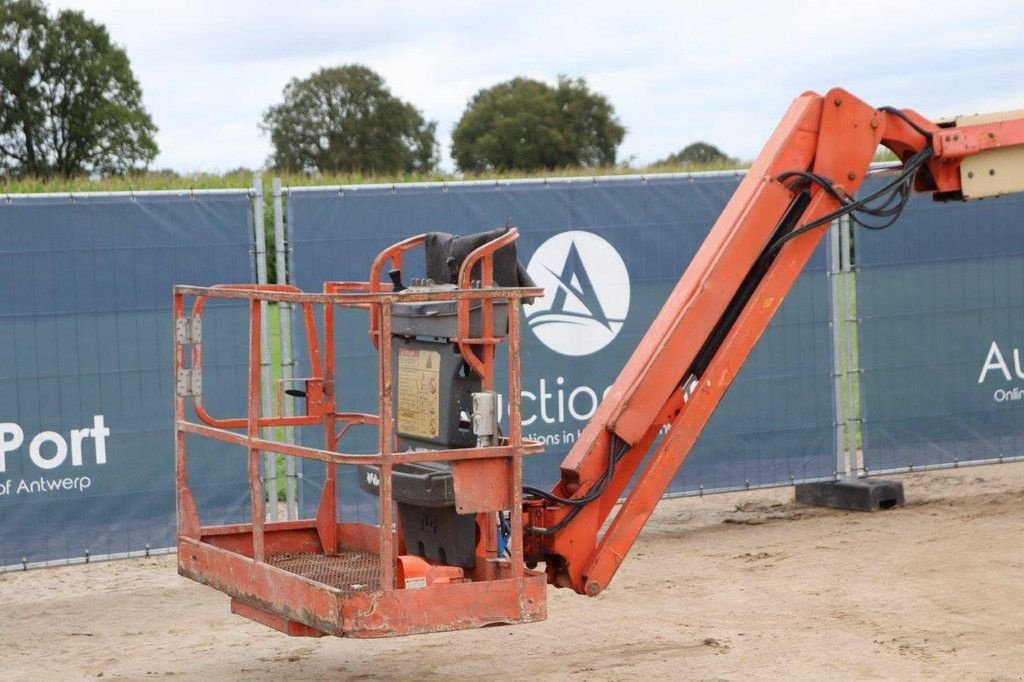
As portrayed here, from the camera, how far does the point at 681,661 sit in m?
8.38

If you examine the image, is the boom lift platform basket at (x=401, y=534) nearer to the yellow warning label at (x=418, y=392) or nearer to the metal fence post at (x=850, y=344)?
the yellow warning label at (x=418, y=392)

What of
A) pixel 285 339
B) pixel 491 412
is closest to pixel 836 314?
pixel 285 339

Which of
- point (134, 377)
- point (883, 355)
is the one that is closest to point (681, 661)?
point (134, 377)

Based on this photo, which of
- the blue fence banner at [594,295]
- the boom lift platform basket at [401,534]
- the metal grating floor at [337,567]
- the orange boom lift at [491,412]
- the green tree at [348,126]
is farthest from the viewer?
the green tree at [348,126]

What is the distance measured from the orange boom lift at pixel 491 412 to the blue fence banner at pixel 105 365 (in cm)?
293

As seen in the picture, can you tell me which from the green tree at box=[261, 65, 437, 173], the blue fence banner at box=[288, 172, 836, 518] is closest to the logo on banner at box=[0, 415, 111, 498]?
the blue fence banner at box=[288, 172, 836, 518]

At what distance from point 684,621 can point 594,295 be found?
3403 millimetres

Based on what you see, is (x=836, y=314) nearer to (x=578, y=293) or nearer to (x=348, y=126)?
(x=578, y=293)

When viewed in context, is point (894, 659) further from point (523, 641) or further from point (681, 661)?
point (523, 641)

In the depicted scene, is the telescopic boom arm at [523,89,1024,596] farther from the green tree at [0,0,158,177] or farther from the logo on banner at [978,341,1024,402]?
the green tree at [0,0,158,177]

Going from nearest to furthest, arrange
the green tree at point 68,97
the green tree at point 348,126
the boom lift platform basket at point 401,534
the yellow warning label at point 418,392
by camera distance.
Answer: the boom lift platform basket at point 401,534 < the yellow warning label at point 418,392 < the green tree at point 68,97 < the green tree at point 348,126

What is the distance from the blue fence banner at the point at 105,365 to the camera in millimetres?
10469

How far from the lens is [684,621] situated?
9.35m

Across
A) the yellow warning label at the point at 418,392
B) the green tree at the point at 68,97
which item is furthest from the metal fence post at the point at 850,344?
the green tree at the point at 68,97
